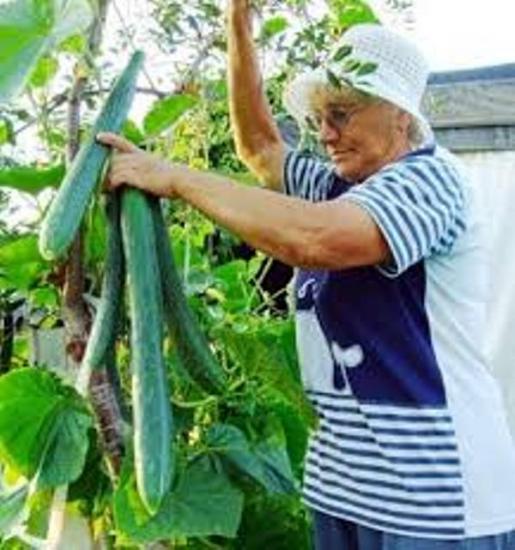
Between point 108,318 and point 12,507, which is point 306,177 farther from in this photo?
point 12,507

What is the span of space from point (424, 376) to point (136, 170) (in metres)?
0.54

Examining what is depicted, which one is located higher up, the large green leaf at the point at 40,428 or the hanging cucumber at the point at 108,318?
the hanging cucumber at the point at 108,318

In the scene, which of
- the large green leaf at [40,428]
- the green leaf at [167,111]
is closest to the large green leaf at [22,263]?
the large green leaf at [40,428]

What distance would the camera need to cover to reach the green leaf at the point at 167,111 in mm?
2131

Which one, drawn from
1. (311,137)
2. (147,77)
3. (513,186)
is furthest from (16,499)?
(513,186)

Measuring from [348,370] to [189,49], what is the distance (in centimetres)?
65

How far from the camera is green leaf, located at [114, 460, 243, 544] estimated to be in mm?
2104

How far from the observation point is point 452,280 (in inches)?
82.3

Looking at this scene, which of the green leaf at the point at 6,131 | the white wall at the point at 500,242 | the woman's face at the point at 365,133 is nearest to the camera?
the woman's face at the point at 365,133

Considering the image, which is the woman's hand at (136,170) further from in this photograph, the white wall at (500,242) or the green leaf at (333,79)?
the white wall at (500,242)

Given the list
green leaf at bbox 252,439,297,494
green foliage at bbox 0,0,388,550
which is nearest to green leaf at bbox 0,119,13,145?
green foliage at bbox 0,0,388,550

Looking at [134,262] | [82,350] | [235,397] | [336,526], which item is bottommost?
[336,526]

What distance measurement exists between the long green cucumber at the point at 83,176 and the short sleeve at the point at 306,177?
0.52m

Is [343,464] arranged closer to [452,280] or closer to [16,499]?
[452,280]
